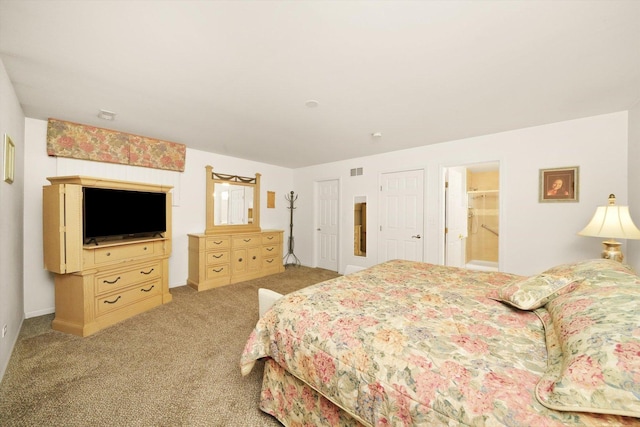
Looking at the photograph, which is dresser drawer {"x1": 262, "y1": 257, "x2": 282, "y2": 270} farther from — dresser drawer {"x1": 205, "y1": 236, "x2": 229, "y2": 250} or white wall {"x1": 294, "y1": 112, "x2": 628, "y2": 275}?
white wall {"x1": 294, "y1": 112, "x2": 628, "y2": 275}

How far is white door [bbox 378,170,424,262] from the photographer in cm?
404

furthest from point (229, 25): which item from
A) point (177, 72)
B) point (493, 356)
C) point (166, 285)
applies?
point (166, 285)

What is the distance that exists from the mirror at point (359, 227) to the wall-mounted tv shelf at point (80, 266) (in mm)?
3470

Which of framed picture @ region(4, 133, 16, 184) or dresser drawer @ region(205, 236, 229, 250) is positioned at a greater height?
framed picture @ region(4, 133, 16, 184)

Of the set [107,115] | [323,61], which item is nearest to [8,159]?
[107,115]

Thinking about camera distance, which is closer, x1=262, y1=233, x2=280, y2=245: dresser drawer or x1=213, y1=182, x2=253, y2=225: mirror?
x1=213, y1=182, x2=253, y2=225: mirror

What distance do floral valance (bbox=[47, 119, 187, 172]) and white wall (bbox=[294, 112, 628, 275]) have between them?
10.7ft

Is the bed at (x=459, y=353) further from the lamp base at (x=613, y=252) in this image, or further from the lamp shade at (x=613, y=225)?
the lamp base at (x=613, y=252)

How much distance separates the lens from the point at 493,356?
993mm

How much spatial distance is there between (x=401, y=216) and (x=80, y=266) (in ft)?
13.7

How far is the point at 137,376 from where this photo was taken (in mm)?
1875

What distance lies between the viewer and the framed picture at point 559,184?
2.83 meters

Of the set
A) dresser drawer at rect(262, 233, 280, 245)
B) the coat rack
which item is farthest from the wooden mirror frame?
the coat rack

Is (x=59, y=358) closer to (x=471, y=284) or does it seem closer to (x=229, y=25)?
(x=229, y=25)
